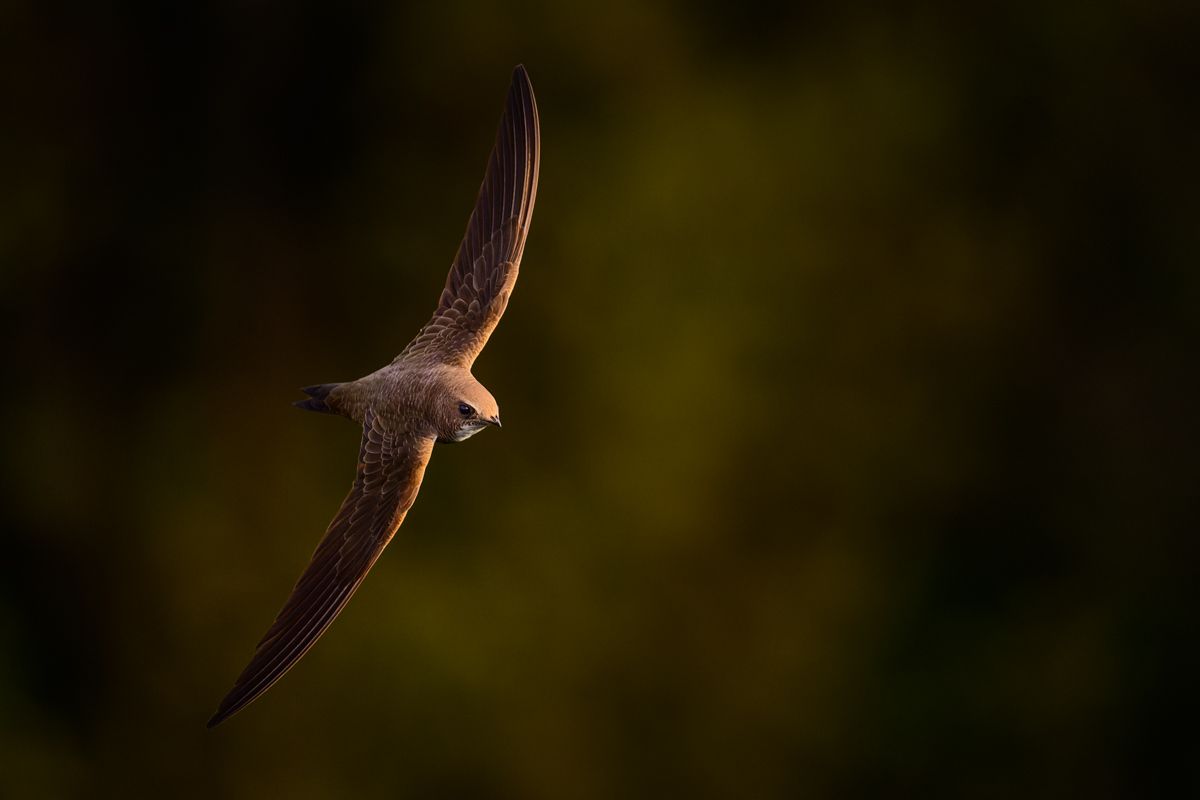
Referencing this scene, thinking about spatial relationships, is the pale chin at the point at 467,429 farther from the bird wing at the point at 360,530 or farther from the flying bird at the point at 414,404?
the bird wing at the point at 360,530

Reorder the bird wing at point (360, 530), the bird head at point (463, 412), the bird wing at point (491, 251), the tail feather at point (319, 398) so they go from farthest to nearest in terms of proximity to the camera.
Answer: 1. the bird wing at point (491, 251)
2. the tail feather at point (319, 398)
3. the bird wing at point (360, 530)
4. the bird head at point (463, 412)

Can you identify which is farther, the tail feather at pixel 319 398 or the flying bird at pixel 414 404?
the tail feather at pixel 319 398

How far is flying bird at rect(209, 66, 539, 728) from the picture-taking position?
2.20 metres

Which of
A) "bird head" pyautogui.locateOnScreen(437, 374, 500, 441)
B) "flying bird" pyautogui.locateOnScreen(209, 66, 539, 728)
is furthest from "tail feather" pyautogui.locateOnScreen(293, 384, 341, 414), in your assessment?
"bird head" pyautogui.locateOnScreen(437, 374, 500, 441)

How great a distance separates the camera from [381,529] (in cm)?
243

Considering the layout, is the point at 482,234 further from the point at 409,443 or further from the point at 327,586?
the point at 327,586

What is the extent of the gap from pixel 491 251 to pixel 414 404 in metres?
0.56

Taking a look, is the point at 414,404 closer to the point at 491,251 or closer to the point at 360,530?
the point at 360,530

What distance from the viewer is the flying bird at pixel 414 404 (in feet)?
7.22

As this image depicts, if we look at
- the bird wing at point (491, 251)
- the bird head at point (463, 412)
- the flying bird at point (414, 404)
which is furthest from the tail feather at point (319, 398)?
the bird head at point (463, 412)

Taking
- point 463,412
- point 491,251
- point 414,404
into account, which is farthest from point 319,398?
point 491,251

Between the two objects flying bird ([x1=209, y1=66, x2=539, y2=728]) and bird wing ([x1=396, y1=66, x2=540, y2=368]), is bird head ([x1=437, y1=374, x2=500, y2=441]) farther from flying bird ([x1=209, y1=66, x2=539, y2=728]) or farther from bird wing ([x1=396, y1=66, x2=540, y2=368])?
bird wing ([x1=396, y1=66, x2=540, y2=368])

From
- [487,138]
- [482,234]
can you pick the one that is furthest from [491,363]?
[482,234]

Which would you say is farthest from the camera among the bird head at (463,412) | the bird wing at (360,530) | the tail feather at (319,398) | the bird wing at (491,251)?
the bird wing at (491,251)
